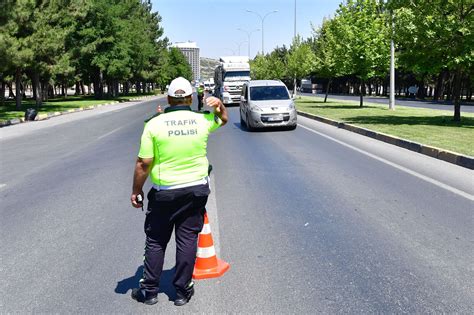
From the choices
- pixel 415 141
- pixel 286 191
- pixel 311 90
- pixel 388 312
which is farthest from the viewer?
pixel 311 90

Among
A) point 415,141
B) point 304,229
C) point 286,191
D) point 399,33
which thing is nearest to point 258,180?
point 286,191

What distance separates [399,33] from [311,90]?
75172 millimetres

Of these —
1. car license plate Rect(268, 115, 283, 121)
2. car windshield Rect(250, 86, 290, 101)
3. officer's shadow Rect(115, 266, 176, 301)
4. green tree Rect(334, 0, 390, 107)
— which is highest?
green tree Rect(334, 0, 390, 107)

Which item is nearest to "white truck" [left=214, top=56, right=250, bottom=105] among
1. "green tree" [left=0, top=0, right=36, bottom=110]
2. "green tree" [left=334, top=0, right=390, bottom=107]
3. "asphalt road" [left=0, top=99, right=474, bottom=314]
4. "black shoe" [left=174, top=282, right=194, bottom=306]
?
"green tree" [left=334, top=0, right=390, bottom=107]

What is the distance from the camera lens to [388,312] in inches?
141

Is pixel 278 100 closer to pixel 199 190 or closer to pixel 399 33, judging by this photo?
pixel 399 33

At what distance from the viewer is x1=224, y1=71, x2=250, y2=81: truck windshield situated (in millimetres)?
39906

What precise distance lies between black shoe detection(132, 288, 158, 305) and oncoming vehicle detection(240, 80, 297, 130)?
13.8 metres

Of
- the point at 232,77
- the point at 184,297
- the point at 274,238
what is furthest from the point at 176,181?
the point at 232,77

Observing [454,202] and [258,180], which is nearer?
[454,202]

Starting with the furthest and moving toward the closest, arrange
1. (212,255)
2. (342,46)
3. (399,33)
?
(342,46) → (399,33) → (212,255)

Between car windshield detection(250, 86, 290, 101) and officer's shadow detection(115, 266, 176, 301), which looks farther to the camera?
car windshield detection(250, 86, 290, 101)

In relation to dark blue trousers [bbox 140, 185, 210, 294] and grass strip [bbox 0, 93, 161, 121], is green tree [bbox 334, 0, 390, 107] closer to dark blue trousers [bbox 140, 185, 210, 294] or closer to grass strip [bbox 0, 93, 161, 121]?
grass strip [bbox 0, 93, 161, 121]

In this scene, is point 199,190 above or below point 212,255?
above
